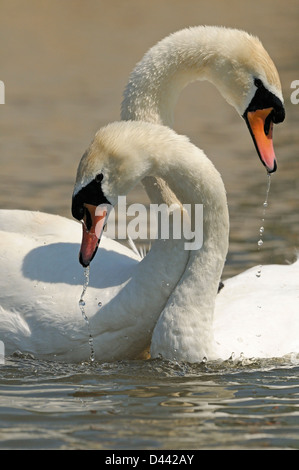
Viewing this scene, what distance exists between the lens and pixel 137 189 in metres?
11.7

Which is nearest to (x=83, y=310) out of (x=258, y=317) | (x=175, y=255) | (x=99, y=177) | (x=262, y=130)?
(x=175, y=255)

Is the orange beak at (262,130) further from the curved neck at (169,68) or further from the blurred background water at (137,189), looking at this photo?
the blurred background water at (137,189)

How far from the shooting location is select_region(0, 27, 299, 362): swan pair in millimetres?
6125

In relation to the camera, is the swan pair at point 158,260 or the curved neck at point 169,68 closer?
the swan pair at point 158,260

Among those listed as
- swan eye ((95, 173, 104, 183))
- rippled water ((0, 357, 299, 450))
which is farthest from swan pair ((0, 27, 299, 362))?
rippled water ((0, 357, 299, 450))

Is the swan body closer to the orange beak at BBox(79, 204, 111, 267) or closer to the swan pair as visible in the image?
the swan pair

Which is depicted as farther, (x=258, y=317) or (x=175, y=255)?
(x=258, y=317)

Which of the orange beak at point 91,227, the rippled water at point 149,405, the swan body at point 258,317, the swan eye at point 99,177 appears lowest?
the rippled water at point 149,405

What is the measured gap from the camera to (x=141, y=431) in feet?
17.3

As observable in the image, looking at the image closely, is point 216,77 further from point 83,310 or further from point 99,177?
point 83,310

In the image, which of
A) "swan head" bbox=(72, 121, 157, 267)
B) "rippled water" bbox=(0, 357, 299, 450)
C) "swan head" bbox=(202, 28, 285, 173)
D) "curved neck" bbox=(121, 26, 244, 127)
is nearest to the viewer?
"rippled water" bbox=(0, 357, 299, 450)

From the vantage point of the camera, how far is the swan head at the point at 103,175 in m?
5.98

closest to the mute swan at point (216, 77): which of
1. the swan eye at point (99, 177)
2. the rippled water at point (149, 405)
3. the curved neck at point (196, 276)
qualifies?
the curved neck at point (196, 276)

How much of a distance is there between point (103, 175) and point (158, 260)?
694 millimetres
